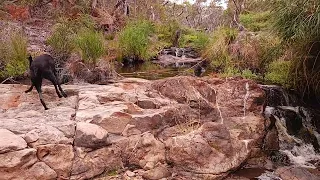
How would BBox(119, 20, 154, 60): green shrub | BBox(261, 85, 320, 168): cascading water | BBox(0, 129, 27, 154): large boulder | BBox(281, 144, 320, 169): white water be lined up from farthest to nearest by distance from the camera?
BBox(119, 20, 154, 60): green shrub
BBox(261, 85, 320, 168): cascading water
BBox(281, 144, 320, 169): white water
BBox(0, 129, 27, 154): large boulder

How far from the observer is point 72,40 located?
7656 mm

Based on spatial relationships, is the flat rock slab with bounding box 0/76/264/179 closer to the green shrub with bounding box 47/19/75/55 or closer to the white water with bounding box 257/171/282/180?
the white water with bounding box 257/171/282/180

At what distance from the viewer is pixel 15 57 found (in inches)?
258

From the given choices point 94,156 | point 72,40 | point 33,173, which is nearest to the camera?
point 33,173

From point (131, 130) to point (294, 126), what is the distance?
10.1 ft

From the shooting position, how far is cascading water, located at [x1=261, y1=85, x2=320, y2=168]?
527 centimetres

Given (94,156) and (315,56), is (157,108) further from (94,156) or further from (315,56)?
(315,56)

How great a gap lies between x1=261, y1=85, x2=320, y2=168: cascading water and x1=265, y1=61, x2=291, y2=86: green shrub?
1.44 feet

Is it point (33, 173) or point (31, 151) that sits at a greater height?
point (31, 151)

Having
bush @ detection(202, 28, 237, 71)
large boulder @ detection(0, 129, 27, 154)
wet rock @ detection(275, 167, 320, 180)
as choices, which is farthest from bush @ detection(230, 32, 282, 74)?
large boulder @ detection(0, 129, 27, 154)

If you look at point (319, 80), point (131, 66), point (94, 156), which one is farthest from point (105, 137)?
point (131, 66)

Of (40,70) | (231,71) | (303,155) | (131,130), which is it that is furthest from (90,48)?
(303,155)

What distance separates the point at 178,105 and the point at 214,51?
4.78m

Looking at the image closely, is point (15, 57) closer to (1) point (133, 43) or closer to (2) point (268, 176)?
(1) point (133, 43)
